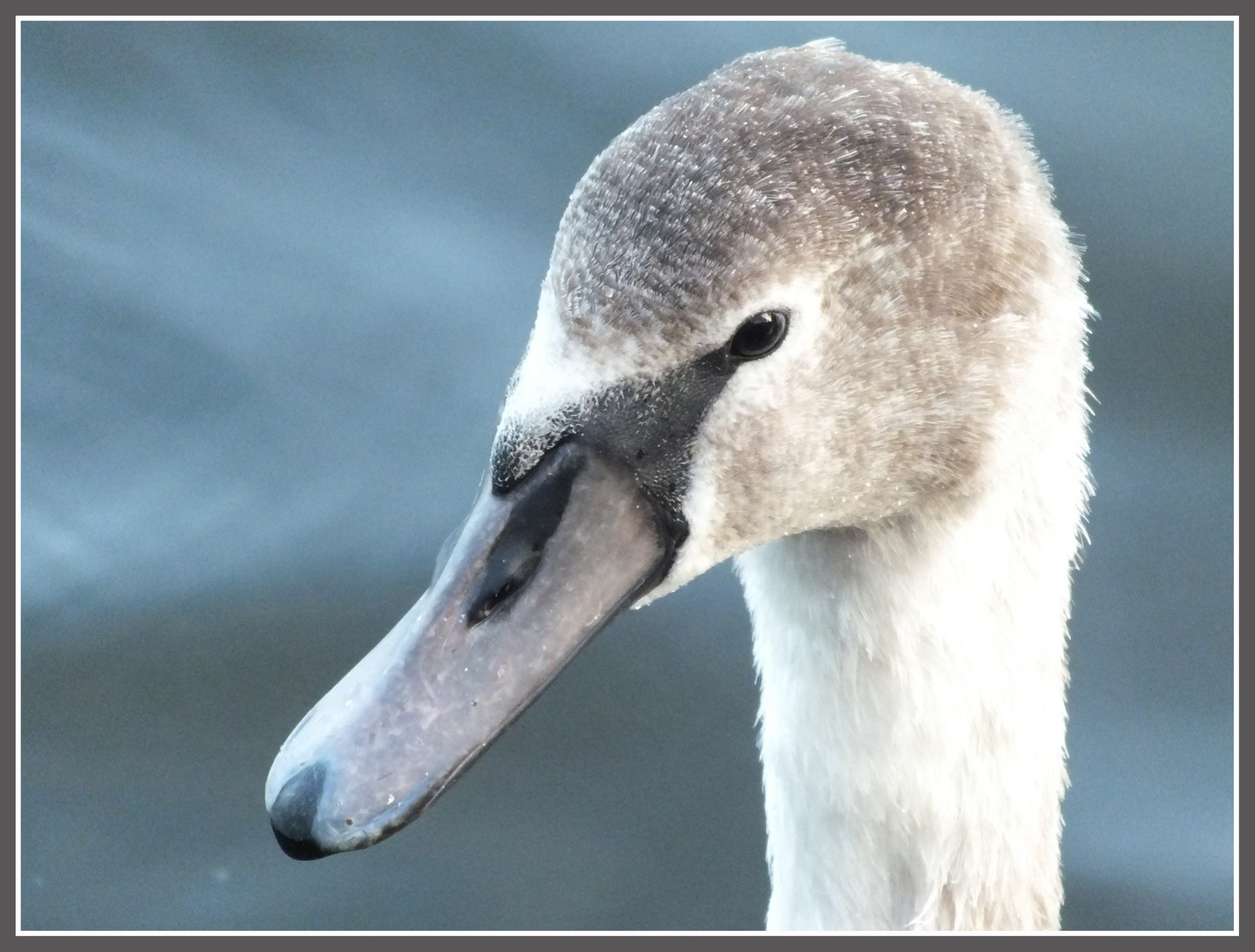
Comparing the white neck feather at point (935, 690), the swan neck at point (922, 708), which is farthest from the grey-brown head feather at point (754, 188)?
the swan neck at point (922, 708)

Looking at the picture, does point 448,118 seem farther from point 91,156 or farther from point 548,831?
point 548,831

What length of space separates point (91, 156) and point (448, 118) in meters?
1.35

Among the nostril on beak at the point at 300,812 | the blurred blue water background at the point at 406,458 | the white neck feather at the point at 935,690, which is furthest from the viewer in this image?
the blurred blue water background at the point at 406,458

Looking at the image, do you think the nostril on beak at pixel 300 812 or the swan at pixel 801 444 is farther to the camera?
the swan at pixel 801 444

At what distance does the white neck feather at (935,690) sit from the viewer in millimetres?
3449

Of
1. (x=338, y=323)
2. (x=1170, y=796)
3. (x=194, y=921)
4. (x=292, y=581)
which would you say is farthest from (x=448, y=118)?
(x=1170, y=796)

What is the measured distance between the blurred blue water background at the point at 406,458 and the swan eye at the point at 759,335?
2703 mm

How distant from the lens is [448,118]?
6.69 metres

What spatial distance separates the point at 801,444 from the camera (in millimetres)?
3203

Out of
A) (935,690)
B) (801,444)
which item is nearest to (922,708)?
(935,690)

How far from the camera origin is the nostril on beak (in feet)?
9.50

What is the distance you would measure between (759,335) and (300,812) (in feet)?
3.70

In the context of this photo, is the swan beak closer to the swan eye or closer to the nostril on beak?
the nostril on beak

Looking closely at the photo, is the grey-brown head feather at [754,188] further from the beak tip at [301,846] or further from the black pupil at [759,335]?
the beak tip at [301,846]
